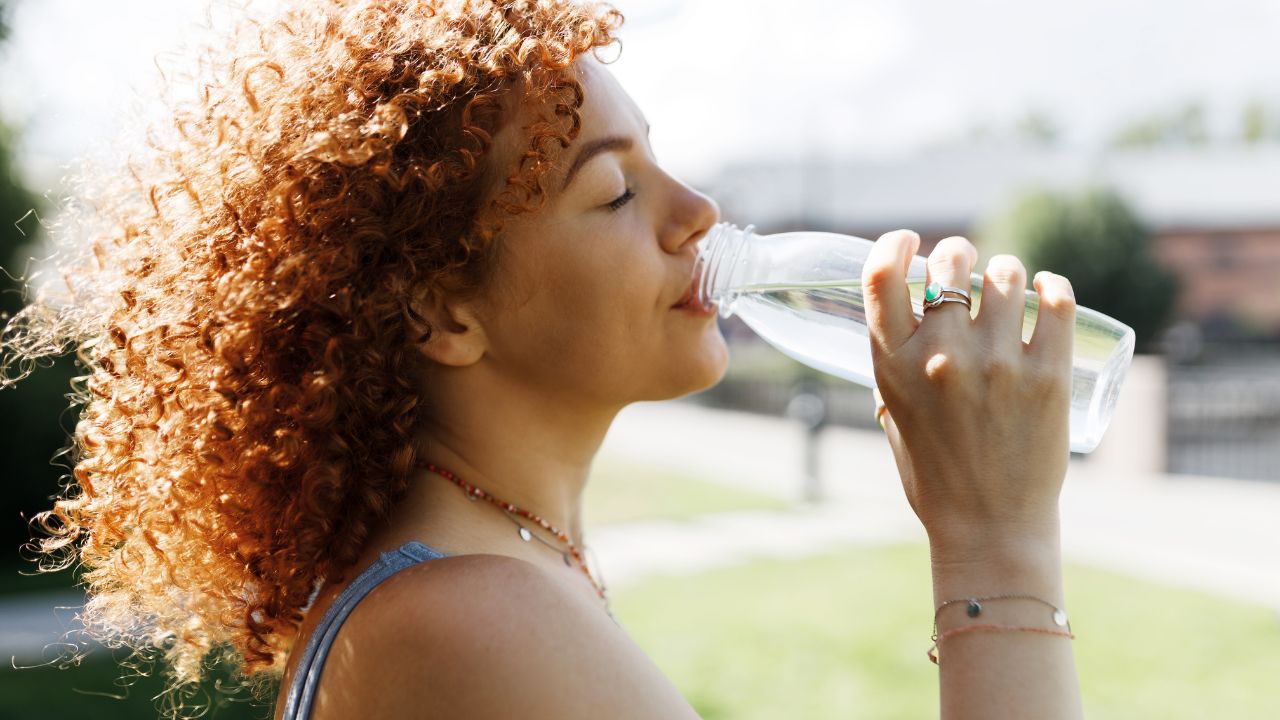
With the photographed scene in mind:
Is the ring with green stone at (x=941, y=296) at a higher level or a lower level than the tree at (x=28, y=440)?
higher

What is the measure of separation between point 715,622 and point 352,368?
637 cm

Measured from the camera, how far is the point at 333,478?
1564 millimetres

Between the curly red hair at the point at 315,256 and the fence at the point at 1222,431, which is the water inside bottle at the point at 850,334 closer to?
the curly red hair at the point at 315,256

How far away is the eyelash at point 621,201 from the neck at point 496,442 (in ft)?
1.05

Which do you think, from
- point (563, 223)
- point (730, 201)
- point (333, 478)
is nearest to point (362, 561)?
point (333, 478)

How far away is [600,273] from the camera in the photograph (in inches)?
64.1

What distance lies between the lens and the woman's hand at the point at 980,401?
1.35 meters

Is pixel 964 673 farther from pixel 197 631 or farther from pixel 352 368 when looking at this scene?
pixel 197 631

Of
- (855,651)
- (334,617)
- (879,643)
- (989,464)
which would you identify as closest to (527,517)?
(334,617)

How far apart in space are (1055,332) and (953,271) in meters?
0.15

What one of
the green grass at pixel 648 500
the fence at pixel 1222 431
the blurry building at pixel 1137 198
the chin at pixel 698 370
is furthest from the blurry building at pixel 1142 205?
the chin at pixel 698 370

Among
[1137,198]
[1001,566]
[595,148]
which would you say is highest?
[595,148]

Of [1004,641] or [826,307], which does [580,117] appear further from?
[1004,641]

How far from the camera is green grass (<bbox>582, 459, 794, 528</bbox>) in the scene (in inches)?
458
